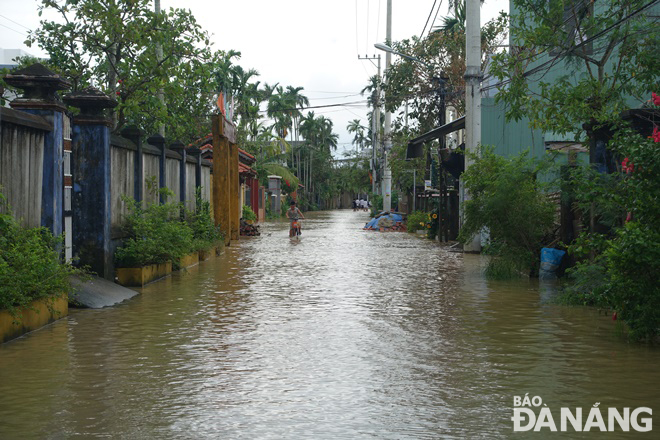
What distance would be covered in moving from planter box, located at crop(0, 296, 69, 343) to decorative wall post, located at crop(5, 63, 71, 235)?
1240mm

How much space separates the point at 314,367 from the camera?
7363 mm

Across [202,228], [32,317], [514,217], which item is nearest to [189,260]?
[202,228]

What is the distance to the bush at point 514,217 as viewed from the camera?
15199mm

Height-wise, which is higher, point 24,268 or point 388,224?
point 24,268

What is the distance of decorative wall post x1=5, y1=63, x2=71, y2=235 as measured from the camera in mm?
10523

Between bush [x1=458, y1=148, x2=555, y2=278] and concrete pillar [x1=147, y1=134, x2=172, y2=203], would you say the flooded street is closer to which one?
bush [x1=458, y1=148, x2=555, y2=278]

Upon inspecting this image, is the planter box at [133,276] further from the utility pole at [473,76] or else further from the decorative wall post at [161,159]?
the utility pole at [473,76]

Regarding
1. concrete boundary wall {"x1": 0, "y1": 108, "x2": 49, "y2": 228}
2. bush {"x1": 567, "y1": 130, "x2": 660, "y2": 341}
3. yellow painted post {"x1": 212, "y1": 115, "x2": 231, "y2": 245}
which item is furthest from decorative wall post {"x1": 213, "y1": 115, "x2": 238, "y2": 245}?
bush {"x1": 567, "y1": 130, "x2": 660, "y2": 341}

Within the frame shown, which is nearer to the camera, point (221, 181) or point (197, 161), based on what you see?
point (197, 161)

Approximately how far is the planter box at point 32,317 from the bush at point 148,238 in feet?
10.9

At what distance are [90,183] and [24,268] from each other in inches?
163

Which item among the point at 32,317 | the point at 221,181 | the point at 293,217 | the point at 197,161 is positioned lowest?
the point at 32,317

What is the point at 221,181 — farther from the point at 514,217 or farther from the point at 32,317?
the point at 32,317

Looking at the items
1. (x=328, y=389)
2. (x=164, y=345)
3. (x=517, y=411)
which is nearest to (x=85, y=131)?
(x=164, y=345)
